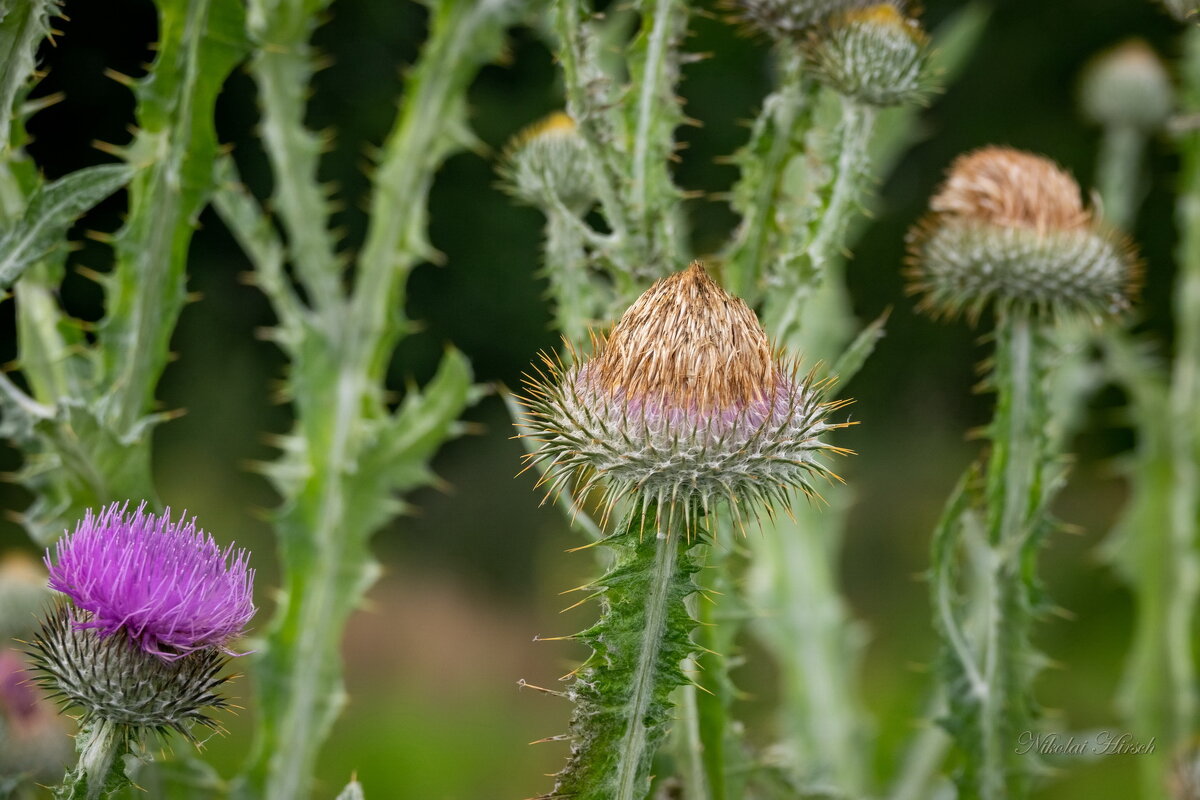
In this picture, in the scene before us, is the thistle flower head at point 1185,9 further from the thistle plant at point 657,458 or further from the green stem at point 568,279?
the green stem at point 568,279

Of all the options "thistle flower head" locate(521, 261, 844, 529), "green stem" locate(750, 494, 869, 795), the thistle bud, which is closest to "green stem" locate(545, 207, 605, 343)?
"thistle flower head" locate(521, 261, 844, 529)

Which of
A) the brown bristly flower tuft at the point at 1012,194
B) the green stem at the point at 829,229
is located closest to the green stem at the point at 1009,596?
the brown bristly flower tuft at the point at 1012,194

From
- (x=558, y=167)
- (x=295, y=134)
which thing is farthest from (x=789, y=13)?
(x=295, y=134)

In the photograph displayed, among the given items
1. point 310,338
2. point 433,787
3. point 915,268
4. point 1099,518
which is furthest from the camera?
point 1099,518

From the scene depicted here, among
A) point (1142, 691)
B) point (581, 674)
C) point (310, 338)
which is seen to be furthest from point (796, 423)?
point (1142, 691)

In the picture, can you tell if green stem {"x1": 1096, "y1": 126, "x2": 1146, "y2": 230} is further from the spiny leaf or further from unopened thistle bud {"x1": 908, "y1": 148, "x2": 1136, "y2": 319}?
the spiny leaf

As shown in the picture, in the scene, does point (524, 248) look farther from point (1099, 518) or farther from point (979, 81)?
point (1099, 518)
